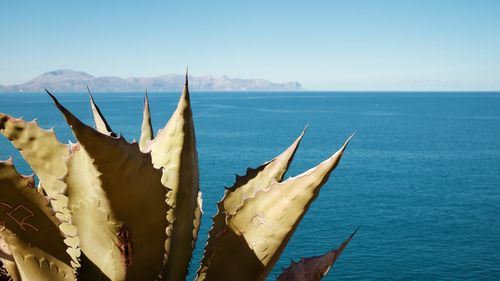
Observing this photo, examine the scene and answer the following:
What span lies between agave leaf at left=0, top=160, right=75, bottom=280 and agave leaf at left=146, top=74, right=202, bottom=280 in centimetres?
28

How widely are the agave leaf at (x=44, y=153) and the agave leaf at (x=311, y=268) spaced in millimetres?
632

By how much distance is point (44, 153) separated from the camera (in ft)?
4.97

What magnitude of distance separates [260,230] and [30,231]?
0.59 m

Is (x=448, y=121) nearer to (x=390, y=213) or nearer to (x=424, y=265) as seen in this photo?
(x=390, y=213)

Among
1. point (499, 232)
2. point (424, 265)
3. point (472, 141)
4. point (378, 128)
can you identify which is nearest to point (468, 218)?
point (499, 232)

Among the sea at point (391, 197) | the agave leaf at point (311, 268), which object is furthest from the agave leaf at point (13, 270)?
the sea at point (391, 197)

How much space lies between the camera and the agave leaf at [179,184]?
1.39m

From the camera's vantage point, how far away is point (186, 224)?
4.65 ft

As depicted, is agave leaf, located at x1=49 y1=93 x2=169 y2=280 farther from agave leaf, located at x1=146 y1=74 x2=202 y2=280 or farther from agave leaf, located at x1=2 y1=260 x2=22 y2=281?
agave leaf, located at x1=2 y1=260 x2=22 y2=281

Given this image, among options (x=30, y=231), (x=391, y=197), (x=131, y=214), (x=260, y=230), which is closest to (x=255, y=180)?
(x=260, y=230)

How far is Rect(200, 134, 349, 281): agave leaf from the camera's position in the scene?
50.9 inches

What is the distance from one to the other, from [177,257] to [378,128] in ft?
275

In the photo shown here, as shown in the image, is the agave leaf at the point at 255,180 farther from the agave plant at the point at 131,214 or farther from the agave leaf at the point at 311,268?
the agave leaf at the point at 311,268

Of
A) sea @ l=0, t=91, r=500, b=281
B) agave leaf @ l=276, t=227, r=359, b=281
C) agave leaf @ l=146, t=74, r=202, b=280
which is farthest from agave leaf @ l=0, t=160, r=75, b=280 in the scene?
sea @ l=0, t=91, r=500, b=281
